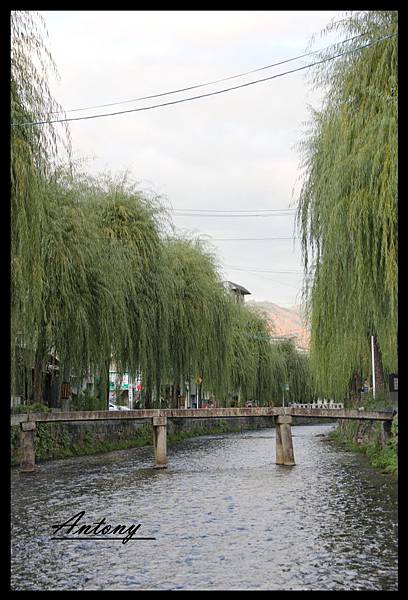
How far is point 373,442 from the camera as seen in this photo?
2420cm

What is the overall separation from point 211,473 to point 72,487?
4627mm

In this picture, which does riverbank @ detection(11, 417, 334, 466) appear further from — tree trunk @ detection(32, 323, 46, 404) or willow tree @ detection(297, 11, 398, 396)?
willow tree @ detection(297, 11, 398, 396)

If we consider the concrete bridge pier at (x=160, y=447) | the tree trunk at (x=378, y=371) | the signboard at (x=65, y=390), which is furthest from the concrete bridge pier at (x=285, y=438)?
the signboard at (x=65, y=390)

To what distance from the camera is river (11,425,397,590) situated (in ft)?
28.1

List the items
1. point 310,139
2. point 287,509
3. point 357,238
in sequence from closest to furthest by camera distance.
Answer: point 357,238, point 287,509, point 310,139

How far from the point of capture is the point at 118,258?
24766 millimetres

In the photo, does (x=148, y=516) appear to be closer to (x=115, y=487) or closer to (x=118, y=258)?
(x=115, y=487)

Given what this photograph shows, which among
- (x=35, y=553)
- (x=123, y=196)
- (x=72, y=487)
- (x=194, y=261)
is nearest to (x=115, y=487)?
(x=72, y=487)

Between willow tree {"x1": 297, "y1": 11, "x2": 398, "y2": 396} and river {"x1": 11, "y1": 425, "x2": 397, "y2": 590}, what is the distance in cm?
311

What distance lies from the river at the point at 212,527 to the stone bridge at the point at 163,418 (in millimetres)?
659

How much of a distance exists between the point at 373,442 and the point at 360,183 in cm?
1344

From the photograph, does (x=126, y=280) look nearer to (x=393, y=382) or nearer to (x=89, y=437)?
(x=89, y=437)

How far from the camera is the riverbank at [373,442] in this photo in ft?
59.6
